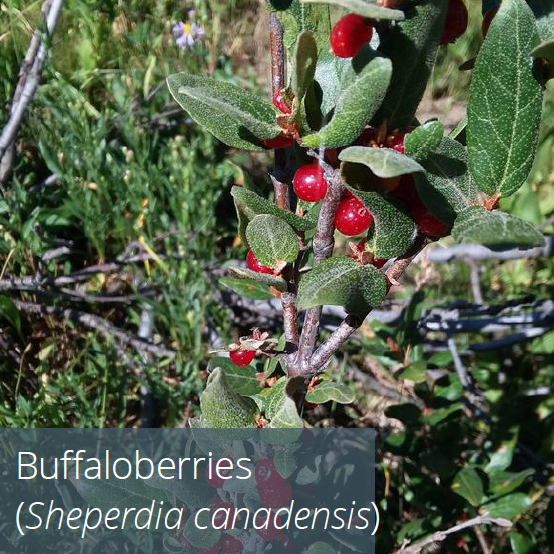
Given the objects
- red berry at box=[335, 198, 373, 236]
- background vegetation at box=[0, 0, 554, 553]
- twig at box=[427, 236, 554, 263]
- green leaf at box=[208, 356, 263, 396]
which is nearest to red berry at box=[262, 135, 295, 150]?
red berry at box=[335, 198, 373, 236]

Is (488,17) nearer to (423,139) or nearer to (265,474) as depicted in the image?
(423,139)

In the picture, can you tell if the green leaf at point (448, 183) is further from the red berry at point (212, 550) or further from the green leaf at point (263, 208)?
the red berry at point (212, 550)

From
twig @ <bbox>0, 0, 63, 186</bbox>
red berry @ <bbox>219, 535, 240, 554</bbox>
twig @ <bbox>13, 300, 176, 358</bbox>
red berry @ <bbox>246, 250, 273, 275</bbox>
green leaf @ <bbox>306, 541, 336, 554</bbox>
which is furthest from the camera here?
twig @ <bbox>0, 0, 63, 186</bbox>

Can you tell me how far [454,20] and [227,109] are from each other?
29 cm

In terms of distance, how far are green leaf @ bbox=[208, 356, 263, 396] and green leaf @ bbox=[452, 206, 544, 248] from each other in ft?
1.95

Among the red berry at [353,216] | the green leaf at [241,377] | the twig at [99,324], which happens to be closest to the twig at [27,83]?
the twig at [99,324]

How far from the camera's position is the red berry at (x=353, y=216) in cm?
83

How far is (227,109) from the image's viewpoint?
73 cm

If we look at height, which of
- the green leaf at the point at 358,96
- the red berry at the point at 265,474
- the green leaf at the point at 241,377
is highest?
the green leaf at the point at 358,96

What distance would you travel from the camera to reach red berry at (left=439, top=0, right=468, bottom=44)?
0.75m

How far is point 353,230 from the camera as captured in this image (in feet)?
2.74

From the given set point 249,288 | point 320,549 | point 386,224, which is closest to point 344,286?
point 386,224

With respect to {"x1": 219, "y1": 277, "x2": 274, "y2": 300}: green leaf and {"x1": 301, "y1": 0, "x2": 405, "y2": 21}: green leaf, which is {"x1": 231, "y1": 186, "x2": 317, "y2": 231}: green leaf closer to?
{"x1": 301, "y1": 0, "x2": 405, "y2": 21}: green leaf

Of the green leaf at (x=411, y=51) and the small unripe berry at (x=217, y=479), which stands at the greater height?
the green leaf at (x=411, y=51)
